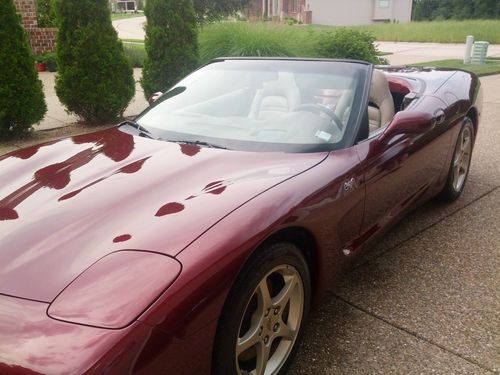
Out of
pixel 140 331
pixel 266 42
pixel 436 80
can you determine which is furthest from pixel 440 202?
pixel 266 42

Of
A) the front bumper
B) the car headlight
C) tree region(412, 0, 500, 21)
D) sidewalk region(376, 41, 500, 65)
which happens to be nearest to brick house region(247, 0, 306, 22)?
tree region(412, 0, 500, 21)

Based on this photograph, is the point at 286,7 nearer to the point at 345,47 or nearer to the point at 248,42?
the point at 345,47

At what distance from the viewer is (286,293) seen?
194cm

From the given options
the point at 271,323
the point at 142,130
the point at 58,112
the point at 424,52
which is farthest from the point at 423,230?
the point at 424,52

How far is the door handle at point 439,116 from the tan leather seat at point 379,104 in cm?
29

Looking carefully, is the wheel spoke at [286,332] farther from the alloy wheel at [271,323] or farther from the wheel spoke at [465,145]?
the wheel spoke at [465,145]

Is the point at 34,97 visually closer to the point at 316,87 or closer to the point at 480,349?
the point at 316,87

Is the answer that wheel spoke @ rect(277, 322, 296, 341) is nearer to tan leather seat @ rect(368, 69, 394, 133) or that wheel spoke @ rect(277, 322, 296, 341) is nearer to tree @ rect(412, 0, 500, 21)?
tan leather seat @ rect(368, 69, 394, 133)

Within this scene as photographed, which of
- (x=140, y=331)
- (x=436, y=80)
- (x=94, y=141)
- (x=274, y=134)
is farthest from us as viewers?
(x=436, y=80)

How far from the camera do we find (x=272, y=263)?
180 cm

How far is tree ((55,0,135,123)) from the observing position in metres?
6.73

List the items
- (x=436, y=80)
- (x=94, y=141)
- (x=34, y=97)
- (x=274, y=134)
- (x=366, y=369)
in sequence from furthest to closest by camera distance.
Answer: (x=34, y=97) → (x=436, y=80) → (x=94, y=141) → (x=274, y=134) → (x=366, y=369)

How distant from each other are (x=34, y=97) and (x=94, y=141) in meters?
4.05

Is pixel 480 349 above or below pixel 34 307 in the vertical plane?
below
